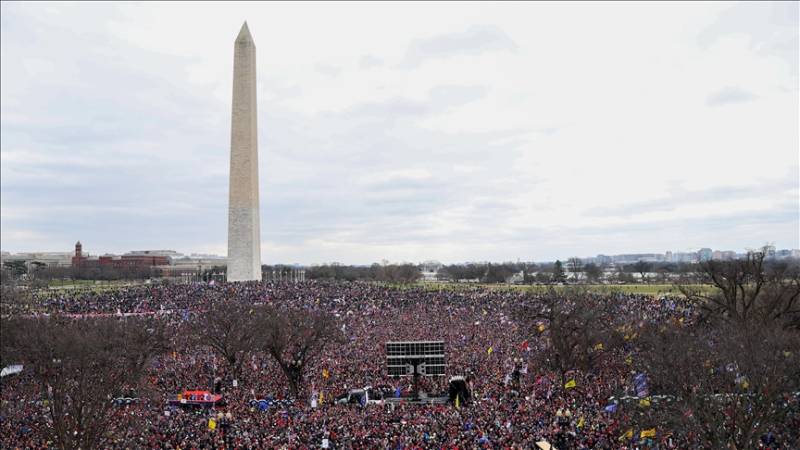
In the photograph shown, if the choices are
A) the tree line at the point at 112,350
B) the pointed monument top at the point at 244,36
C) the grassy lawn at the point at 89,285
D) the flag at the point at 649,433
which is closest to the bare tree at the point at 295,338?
the tree line at the point at 112,350

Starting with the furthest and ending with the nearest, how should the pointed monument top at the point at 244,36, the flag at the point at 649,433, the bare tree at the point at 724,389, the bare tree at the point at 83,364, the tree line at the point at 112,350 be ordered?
1. the pointed monument top at the point at 244,36
2. the tree line at the point at 112,350
3. the bare tree at the point at 83,364
4. the flag at the point at 649,433
5. the bare tree at the point at 724,389

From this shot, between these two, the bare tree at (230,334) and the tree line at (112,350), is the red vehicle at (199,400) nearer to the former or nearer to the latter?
the tree line at (112,350)

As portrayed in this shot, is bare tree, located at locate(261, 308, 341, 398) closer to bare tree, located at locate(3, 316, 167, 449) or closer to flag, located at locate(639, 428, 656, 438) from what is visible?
bare tree, located at locate(3, 316, 167, 449)

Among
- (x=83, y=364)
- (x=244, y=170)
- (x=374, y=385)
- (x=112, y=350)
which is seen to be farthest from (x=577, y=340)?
(x=244, y=170)

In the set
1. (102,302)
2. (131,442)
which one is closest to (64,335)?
(131,442)

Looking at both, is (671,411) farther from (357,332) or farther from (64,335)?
(357,332)

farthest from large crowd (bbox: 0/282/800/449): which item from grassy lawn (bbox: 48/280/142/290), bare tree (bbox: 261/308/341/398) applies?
grassy lawn (bbox: 48/280/142/290)
